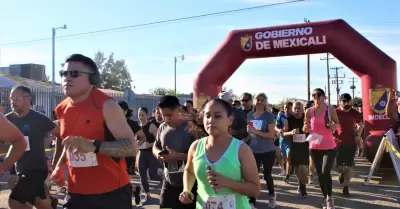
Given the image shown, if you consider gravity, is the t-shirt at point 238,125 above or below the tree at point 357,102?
below

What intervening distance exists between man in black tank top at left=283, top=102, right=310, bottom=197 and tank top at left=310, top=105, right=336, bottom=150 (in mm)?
1125

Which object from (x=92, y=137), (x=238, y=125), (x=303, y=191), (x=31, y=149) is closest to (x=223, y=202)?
(x=92, y=137)

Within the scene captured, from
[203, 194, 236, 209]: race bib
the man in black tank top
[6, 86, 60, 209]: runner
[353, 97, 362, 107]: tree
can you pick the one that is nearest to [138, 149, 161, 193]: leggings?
[6, 86, 60, 209]: runner

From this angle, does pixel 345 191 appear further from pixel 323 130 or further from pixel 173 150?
pixel 173 150

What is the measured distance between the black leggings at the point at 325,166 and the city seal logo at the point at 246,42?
20.4 ft

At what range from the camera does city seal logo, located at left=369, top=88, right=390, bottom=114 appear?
10.4 meters

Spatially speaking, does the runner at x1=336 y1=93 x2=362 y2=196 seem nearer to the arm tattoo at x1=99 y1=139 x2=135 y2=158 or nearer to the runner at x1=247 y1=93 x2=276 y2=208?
the runner at x1=247 y1=93 x2=276 y2=208

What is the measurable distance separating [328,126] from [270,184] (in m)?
1.33

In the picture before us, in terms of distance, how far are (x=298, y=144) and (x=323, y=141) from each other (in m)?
1.64

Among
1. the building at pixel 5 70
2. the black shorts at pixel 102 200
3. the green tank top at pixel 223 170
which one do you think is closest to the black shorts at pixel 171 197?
the black shorts at pixel 102 200

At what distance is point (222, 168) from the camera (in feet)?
9.04

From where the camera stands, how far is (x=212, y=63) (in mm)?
12719

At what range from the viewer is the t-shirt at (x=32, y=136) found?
4865mm

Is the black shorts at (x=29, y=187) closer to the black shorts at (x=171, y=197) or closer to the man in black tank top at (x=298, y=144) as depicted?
the black shorts at (x=171, y=197)
